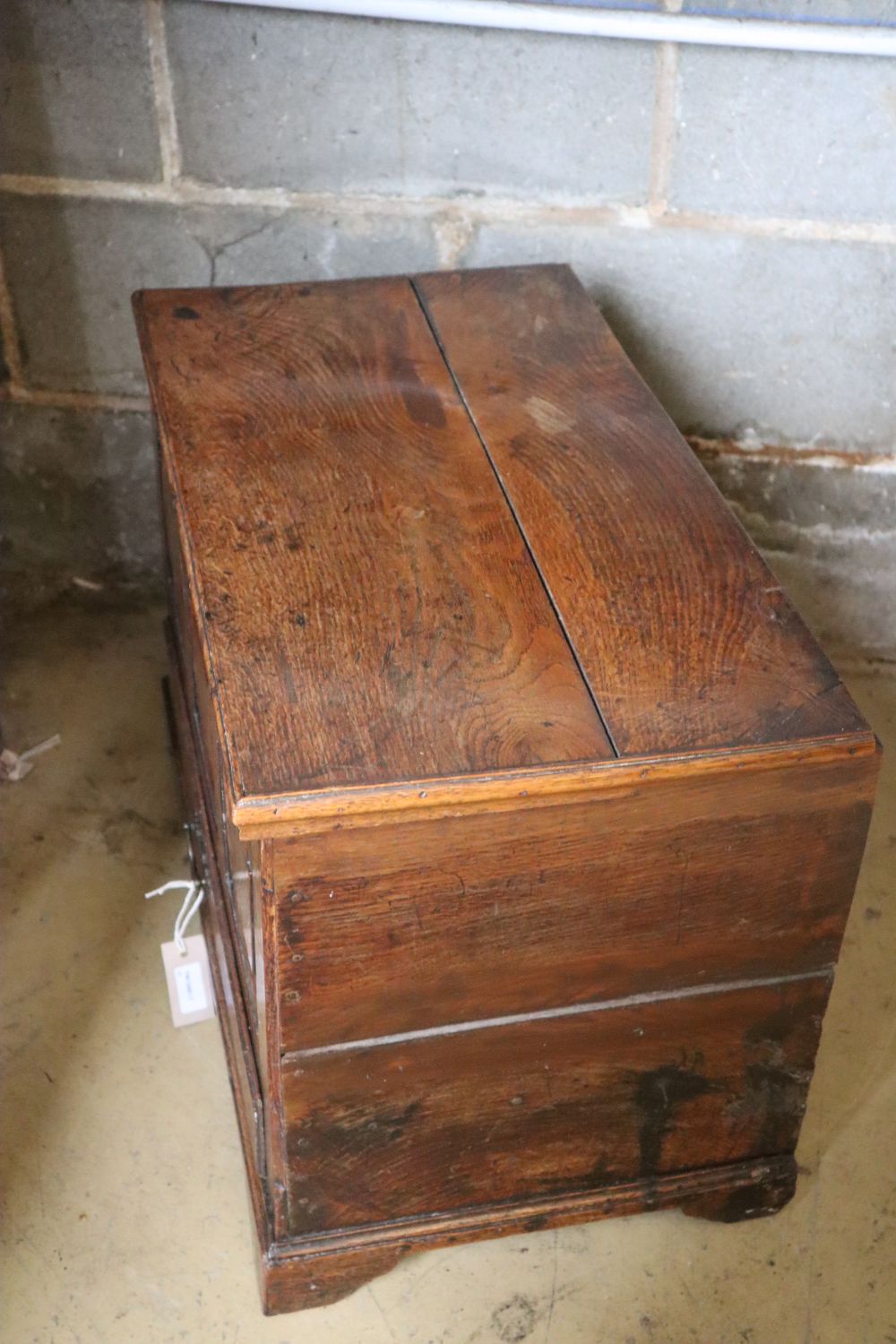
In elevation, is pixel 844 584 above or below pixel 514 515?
below

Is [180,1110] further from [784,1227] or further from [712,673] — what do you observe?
[712,673]

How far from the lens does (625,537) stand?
1.41 metres

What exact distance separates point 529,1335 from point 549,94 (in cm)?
155

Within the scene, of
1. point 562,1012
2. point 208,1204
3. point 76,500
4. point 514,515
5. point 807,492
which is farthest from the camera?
point 76,500

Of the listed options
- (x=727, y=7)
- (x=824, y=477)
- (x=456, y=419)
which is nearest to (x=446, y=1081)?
(x=456, y=419)

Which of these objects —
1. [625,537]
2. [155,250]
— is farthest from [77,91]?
[625,537]

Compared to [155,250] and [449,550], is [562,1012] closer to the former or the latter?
[449,550]

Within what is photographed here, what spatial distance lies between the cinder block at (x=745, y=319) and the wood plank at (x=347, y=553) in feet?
1.20

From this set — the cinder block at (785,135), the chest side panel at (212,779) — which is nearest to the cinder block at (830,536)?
the cinder block at (785,135)

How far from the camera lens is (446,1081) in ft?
4.41

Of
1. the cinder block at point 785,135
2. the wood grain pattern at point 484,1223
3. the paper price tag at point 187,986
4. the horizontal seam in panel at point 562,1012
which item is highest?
the cinder block at point 785,135

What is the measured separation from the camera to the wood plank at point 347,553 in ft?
3.84

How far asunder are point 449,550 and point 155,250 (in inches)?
36.0

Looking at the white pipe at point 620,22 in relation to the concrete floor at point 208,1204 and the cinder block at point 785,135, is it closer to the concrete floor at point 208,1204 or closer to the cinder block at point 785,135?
the cinder block at point 785,135
